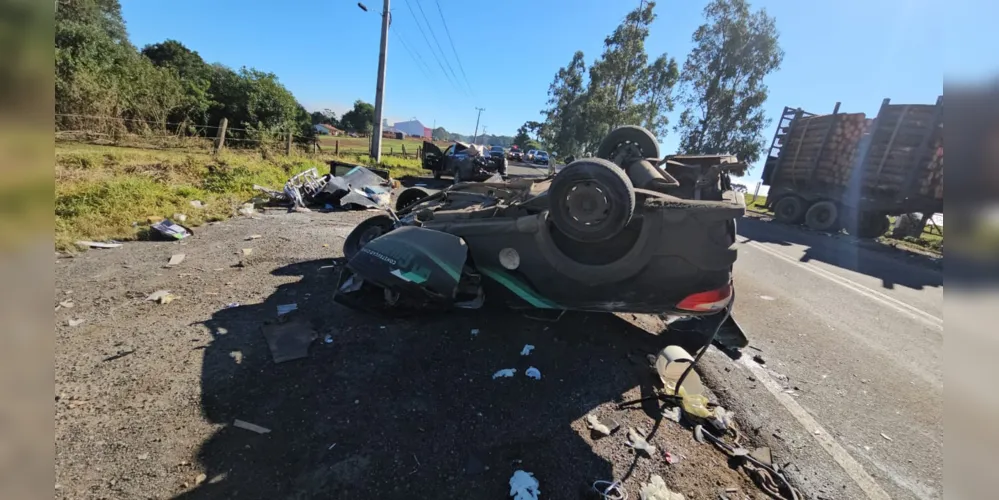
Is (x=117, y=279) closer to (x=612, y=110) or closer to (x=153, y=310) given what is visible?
(x=153, y=310)

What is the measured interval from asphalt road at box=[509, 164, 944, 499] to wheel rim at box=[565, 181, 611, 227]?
5.15ft

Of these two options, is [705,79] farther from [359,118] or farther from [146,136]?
→ [359,118]

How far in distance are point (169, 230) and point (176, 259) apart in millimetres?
1197

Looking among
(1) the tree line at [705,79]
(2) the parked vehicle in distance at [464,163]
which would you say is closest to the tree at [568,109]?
(1) the tree line at [705,79]

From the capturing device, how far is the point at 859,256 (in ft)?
29.0

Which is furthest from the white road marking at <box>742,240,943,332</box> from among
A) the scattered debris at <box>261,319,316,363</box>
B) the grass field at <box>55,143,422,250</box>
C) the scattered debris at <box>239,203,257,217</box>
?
the scattered debris at <box>239,203,257,217</box>

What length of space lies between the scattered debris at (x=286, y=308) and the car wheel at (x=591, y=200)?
2.46 metres

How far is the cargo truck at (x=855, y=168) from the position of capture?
9.65 metres

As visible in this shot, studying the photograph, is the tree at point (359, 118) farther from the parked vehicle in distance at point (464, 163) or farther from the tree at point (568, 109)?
the parked vehicle in distance at point (464, 163)

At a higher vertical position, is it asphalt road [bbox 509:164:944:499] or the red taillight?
the red taillight

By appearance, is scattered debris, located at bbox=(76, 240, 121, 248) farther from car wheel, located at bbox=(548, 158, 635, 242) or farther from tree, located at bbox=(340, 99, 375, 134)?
tree, located at bbox=(340, 99, 375, 134)

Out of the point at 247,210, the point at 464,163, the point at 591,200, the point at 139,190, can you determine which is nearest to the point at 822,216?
the point at 464,163

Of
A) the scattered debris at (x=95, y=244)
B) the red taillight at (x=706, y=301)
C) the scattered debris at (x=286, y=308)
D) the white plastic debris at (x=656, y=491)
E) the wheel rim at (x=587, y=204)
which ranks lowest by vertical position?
the scattered debris at (x=95, y=244)

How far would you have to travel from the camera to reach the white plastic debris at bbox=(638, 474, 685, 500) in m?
2.07
